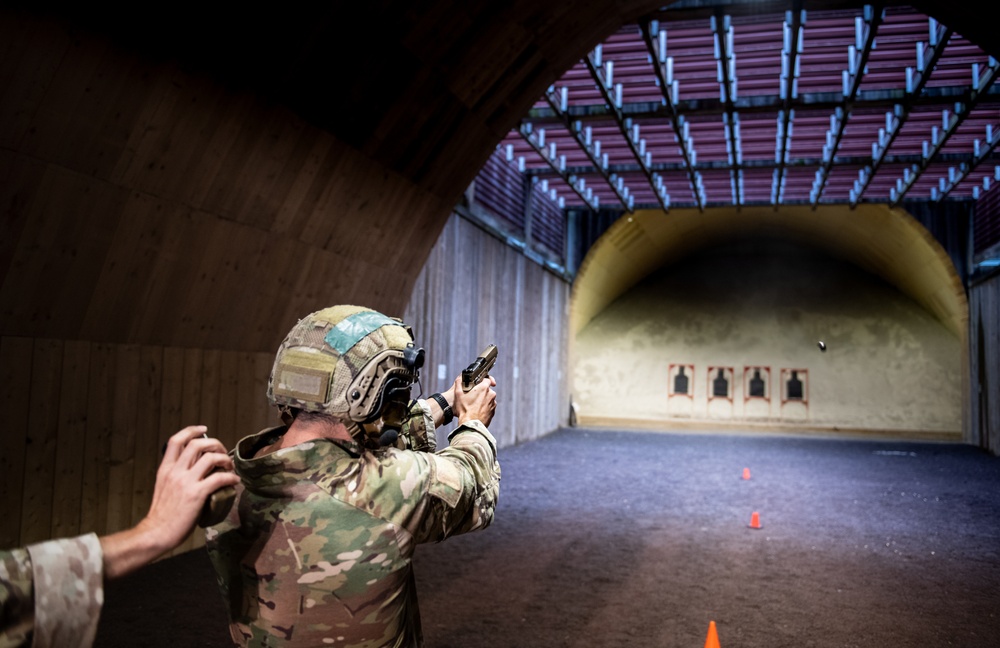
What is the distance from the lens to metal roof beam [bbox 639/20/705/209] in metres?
9.05

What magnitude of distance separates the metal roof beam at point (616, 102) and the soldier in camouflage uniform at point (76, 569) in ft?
28.2

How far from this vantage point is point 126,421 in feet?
18.0

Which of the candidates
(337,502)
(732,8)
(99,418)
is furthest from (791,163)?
(337,502)

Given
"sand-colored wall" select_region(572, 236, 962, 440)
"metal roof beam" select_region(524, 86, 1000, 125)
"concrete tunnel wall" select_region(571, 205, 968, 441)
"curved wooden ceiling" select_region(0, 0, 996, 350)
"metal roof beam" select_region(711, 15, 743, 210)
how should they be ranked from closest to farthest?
"curved wooden ceiling" select_region(0, 0, 996, 350) → "metal roof beam" select_region(711, 15, 743, 210) → "metal roof beam" select_region(524, 86, 1000, 125) → "concrete tunnel wall" select_region(571, 205, 968, 441) → "sand-colored wall" select_region(572, 236, 962, 440)

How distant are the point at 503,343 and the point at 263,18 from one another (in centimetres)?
1084

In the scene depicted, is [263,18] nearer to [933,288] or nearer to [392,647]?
[392,647]

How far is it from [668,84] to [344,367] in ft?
32.4

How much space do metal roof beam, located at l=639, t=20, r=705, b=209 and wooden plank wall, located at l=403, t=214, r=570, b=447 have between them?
3913 millimetres

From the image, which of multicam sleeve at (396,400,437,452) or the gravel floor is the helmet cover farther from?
the gravel floor

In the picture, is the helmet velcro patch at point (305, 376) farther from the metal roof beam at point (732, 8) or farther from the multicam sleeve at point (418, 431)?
the metal roof beam at point (732, 8)

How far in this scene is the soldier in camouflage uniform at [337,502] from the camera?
1760 mm

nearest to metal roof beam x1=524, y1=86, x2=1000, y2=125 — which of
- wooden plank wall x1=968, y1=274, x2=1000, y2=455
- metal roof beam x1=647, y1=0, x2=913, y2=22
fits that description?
metal roof beam x1=647, y1=0, x2=913, y2=22

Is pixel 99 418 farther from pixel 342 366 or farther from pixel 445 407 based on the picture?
pixel 342 366

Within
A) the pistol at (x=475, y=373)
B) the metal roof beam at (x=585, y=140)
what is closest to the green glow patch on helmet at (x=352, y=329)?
the pistol at (x=475, y=373)
